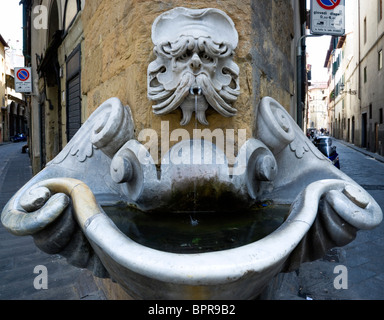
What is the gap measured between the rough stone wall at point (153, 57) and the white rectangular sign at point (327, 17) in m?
2.94

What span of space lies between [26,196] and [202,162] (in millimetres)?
776

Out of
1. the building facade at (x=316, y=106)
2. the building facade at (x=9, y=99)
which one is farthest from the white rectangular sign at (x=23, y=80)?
the building facade at (x=316, y=106)

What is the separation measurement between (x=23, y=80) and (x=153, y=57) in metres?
8.18

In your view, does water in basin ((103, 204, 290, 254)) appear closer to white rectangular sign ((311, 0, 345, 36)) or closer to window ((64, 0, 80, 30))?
window ((64, 0, 80, 30))

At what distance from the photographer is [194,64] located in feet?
5.06

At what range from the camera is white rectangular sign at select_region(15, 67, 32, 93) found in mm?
8523

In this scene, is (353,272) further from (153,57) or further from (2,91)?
(2,91)

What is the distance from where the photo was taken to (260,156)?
172 centimetres

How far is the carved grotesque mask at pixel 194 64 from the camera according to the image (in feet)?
5.12

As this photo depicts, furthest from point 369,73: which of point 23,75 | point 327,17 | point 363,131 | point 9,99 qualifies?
point 9,99

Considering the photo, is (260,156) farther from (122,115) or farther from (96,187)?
(96,187)

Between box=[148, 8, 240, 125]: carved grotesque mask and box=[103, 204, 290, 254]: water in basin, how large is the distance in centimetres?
48
